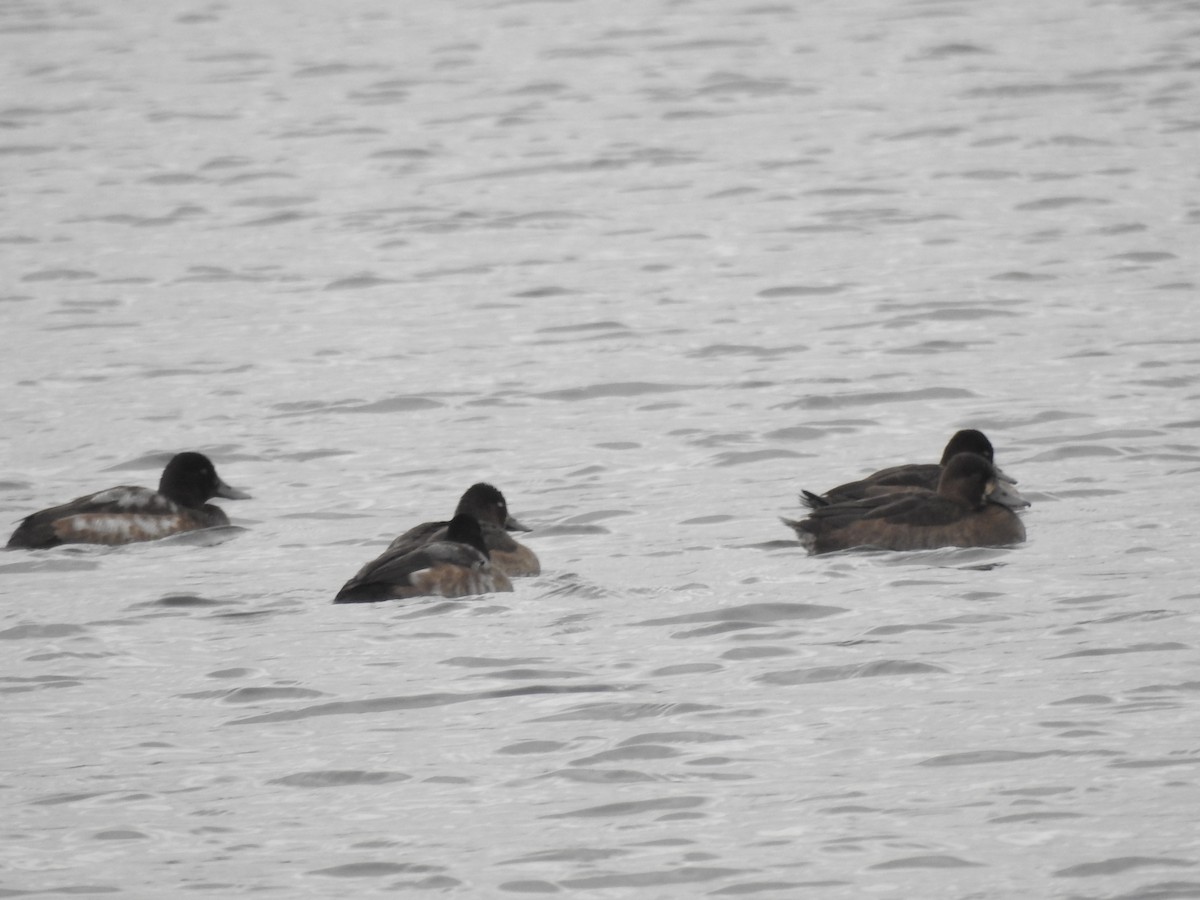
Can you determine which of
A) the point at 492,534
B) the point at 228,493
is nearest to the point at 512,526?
the point at 492,534

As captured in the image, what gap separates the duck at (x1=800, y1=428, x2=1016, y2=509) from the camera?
12164 mm

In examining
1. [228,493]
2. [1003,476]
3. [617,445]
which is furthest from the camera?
[617,445]

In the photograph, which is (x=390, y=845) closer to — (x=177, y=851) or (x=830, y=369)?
(x=177, y=851)

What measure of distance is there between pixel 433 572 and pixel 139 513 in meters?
2.46

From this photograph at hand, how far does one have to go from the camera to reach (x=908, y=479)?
1242cm

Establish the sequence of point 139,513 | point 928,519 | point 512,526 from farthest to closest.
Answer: point 139,513 → point 512,526 → point 928,519

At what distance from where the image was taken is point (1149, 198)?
2136cm

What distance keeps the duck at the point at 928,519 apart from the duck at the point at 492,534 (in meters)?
1.32

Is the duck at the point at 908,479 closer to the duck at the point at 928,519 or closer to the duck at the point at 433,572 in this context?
the duck at the point at 928,519

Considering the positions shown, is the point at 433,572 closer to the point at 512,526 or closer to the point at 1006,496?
the point at 512,526

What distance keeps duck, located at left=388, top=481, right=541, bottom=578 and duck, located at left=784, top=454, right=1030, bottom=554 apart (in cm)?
132

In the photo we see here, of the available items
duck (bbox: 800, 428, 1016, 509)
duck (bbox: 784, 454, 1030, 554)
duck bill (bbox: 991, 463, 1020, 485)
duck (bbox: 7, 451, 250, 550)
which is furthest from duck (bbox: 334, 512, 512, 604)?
duck bill (bbox: 991, 463, 1020, 485)

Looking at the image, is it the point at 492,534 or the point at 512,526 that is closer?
the point at 492,534

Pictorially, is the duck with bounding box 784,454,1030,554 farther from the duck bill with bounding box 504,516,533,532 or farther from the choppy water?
the duck bill with bounding box 504,516,533,532
